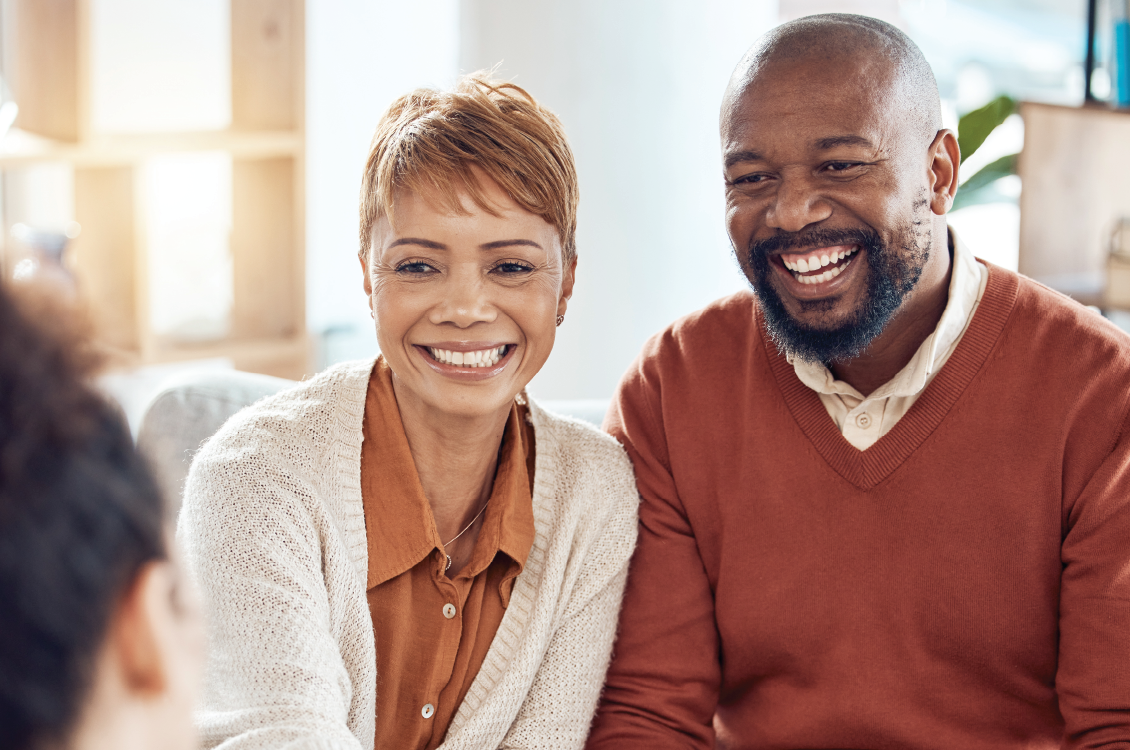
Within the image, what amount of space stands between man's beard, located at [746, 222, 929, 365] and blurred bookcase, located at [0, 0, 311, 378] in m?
1.73

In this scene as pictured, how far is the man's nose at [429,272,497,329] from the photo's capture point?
139cm

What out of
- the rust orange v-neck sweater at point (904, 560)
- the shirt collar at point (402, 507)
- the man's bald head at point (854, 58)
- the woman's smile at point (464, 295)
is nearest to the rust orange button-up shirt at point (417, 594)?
the shirt collar at point (402, 507)

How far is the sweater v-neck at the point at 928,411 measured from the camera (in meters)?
1.53

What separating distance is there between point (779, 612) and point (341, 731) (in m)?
0.62

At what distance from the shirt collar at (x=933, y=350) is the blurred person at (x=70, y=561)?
1.17m

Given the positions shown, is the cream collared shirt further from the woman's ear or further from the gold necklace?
the woman's ear

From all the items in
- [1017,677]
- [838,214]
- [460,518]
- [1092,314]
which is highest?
[838,214]

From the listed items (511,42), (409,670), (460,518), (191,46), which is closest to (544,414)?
(460,518)

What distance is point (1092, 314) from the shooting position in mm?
1556

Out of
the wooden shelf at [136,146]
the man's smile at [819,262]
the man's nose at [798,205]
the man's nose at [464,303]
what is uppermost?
the wooden shelf at [136,146]

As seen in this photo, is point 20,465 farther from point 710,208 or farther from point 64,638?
point 710,208

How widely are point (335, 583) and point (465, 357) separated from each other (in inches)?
12.3

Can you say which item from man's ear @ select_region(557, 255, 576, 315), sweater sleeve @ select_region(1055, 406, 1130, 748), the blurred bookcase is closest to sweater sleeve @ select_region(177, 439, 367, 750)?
man's ear @ select_region(557, 255, 576, 315)

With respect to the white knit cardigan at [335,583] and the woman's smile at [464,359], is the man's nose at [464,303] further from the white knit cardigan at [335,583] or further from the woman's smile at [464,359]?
the white knit cardigan at [335,583]
